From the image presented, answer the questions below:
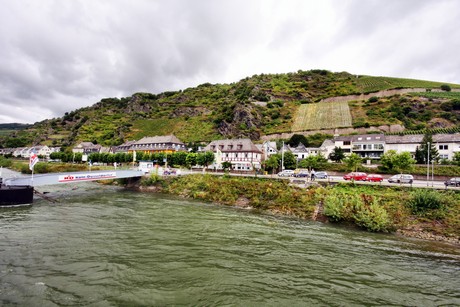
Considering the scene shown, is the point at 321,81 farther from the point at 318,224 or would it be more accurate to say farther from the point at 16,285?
the point at 16,285

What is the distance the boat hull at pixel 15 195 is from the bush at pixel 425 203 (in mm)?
42951

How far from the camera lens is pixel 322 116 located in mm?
102688

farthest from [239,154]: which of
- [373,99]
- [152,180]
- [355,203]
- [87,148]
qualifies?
[87,148]

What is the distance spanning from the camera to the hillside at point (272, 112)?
297 ft

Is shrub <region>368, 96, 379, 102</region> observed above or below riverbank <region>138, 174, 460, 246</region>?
above

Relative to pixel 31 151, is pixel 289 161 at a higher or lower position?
lower

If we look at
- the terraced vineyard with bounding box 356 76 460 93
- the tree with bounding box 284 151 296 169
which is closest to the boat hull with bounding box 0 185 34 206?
the tree with bounding box 284 151 296 169

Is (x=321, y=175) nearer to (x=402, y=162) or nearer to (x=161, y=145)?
(x=402, y=162)

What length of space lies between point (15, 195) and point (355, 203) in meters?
38.7

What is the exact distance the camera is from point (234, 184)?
36969mm

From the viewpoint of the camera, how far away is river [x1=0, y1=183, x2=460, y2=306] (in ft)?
34.8

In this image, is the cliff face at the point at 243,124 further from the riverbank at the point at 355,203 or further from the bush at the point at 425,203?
the bush at the point at 425,203

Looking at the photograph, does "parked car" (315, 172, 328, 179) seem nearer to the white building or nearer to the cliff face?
the white building

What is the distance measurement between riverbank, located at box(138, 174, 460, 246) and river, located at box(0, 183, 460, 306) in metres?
1.90
